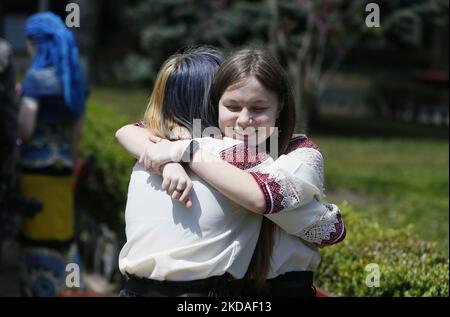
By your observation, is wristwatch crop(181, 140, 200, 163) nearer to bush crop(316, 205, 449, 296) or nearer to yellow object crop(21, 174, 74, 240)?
bush crop(316, 205, 449, 296)

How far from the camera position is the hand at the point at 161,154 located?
2.26 m

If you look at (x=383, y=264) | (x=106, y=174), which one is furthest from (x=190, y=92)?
(x=106, y=174)

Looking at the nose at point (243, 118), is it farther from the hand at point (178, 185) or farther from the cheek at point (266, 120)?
the hand at point (178, 185)

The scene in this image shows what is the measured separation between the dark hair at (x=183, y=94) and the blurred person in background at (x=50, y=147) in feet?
7.99

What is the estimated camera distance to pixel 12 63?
404 centimetres

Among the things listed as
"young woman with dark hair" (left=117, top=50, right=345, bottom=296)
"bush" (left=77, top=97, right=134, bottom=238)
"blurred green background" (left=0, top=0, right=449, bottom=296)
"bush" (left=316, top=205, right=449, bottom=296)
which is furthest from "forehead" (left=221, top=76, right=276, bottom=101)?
"bush" (left=77, top=97, right=134, bottom=238)

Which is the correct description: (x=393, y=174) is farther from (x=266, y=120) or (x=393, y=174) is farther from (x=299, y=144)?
(x=266, y=120)

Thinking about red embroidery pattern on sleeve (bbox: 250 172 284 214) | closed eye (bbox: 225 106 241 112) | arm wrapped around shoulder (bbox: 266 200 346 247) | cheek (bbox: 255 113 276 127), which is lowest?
arm wrapped around shoulder (bbox: 266 200 346 247)

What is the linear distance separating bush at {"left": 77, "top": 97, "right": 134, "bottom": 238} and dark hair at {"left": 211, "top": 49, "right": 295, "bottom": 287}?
302cm

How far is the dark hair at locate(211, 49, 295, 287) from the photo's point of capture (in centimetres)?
230

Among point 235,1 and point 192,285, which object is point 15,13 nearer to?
point 235,1

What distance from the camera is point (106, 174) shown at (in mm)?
6273

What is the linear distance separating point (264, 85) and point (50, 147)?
9.44ft

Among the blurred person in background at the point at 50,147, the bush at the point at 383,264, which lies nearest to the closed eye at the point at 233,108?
the bush at the point at 383,264
